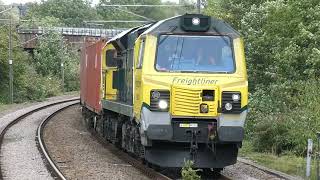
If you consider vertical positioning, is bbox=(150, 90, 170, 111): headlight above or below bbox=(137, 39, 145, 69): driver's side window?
below

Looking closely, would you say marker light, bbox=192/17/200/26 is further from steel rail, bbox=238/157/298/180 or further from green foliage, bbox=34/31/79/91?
green foliage, bbox=34/31/79/91

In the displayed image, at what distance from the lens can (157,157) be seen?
11.9m

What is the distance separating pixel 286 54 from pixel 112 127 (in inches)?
224

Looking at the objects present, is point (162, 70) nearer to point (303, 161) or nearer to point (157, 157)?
point (157, 157)

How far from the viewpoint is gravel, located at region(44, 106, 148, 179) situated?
41.6 ft

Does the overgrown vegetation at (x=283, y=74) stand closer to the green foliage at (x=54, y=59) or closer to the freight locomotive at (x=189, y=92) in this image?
the freight locomotive at (x=189, y=92)

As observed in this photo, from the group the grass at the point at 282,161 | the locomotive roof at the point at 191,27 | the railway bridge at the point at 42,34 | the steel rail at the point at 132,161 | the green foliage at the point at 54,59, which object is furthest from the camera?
the railway bridge at the point at 42,34

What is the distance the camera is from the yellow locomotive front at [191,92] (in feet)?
37.4

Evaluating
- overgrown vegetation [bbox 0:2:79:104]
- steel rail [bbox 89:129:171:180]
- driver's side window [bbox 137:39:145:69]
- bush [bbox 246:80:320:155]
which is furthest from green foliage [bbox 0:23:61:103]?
driver's side window [bbox 137:39:145:69]

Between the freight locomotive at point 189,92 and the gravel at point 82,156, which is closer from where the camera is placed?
the freight locomotive at point 189,92

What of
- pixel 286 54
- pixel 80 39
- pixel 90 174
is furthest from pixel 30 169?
pixel 80 39

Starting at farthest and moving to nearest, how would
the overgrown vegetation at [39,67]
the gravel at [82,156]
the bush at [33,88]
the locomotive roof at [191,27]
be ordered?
the bush at [33,88] → the overgrown vegetation at [39,67] → the gravel at [82,156] → the locomotive roof at [191,27]

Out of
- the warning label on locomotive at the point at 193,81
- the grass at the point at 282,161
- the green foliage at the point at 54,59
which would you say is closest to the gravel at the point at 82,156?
the warning label on locomotive at the point at 193,81

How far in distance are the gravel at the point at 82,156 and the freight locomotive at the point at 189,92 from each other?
0.92 m
